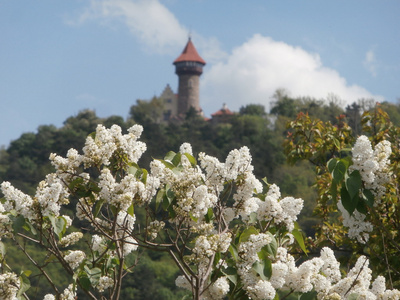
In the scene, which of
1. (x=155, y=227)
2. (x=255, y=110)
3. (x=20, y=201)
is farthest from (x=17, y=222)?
(x=255, y=110)

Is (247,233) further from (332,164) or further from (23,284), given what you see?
(23,284)

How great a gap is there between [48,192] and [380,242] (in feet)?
8.92

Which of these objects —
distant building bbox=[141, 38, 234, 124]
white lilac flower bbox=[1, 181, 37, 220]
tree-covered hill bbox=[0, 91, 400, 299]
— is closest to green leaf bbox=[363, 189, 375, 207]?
white lilac flower bbox=[1, 181, 37, 220]

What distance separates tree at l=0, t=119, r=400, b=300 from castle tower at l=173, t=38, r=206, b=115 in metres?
94.8

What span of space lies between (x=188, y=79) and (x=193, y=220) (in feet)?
317

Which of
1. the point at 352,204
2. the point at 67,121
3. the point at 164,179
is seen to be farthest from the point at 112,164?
the point at 67,121

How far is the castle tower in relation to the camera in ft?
325

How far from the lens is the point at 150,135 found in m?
73.9

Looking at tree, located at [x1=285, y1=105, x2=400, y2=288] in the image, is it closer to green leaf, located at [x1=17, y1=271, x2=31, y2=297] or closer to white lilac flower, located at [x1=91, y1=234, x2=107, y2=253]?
Answer: white lilac flower, located at [x1=91, y1=234, x2=107, y2=253]

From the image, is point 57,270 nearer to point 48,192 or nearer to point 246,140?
point 246,140

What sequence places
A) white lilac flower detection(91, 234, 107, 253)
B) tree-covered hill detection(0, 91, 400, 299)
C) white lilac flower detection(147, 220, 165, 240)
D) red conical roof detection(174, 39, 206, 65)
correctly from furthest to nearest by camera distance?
red conical roof detection(174, 39, 206, 65), tree-covered hill detection(0, 91, 400, 299), white lilac flower detection(91, 234, 107, 253), white lilac flower detection(147, 220, 165, 240)

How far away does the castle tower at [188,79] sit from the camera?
99062 millimetres

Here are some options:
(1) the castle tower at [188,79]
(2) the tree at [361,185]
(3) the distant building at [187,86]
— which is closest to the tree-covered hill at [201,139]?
(3) the distant building at [187,86]

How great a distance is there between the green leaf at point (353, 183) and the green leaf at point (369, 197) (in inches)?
4.6
